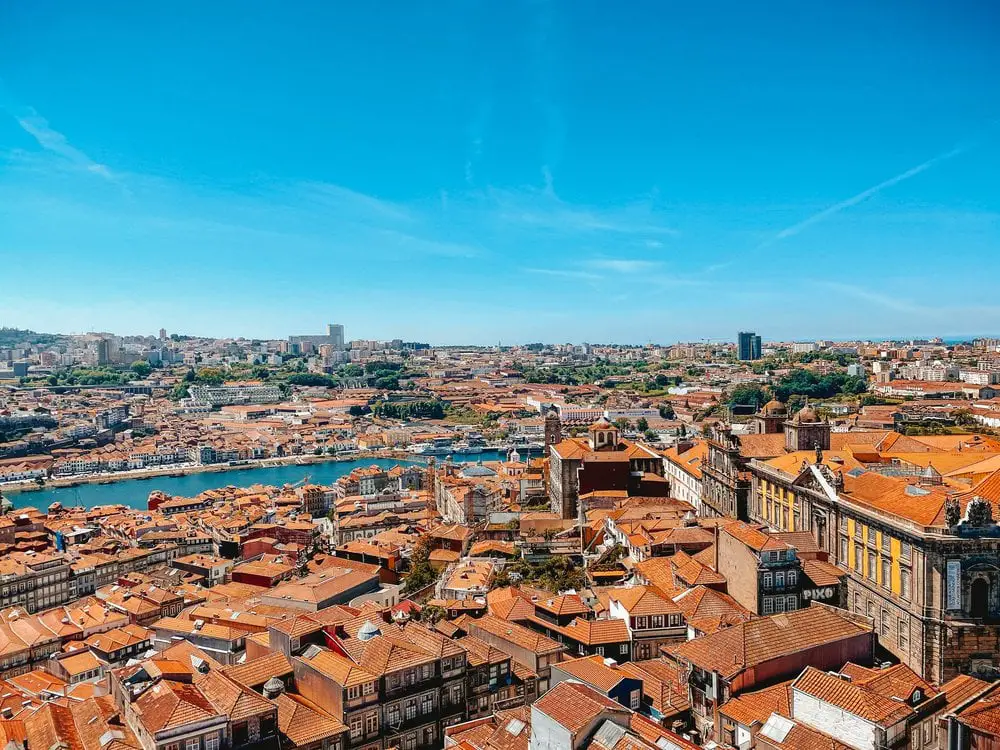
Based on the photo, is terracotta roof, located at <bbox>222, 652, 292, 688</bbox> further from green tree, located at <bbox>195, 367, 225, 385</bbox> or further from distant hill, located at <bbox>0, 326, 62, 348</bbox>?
distant hill, located at <bbox>0, 326, 62, 348</bbox>

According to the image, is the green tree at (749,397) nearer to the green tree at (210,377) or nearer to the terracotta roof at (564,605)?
the terracotta roof at (564,605)

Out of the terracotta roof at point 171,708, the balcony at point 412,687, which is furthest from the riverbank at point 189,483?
the terracotta roof at point 171,708

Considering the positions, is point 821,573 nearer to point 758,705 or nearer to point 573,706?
point 758,705

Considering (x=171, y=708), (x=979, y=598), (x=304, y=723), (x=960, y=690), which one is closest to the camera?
(x=960, y=690)

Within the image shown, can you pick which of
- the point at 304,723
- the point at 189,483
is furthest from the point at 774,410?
the point at 189,483

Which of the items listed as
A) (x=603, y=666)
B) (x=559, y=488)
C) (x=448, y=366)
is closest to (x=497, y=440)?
(x=559, y=488)
